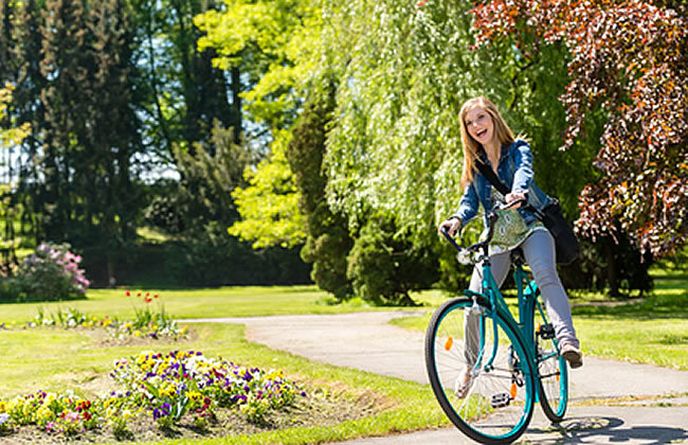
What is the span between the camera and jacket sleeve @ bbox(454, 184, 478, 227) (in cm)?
538

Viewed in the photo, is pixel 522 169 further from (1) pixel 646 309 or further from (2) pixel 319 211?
(2) pixel 319 211

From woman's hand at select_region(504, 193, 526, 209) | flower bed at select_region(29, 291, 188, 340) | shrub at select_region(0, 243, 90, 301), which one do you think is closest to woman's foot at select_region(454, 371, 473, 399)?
woman's hand at select_region(504, 193, 526, 209)

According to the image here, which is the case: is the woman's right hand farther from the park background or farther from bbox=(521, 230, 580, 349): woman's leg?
the park background

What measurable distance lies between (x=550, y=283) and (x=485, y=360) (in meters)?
0.56

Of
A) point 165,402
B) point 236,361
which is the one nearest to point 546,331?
point 165,402

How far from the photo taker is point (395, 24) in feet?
54.6

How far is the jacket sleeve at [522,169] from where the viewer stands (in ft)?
16.9

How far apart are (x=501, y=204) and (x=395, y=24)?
11760 millimetres

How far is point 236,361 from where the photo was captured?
32.1 feet

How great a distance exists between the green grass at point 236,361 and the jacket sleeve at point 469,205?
1328 millimetres

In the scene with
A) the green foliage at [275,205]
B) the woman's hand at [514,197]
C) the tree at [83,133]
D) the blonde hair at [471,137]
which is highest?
the tree at [83,133]

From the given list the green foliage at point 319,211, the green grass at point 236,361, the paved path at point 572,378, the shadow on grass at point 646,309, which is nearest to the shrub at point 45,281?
the green foliage at point 319,211

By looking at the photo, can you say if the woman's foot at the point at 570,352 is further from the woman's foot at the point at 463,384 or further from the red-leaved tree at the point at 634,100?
the red-leaved tree at the point at 634,100

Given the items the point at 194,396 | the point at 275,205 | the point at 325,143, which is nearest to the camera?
the point at 194,396
